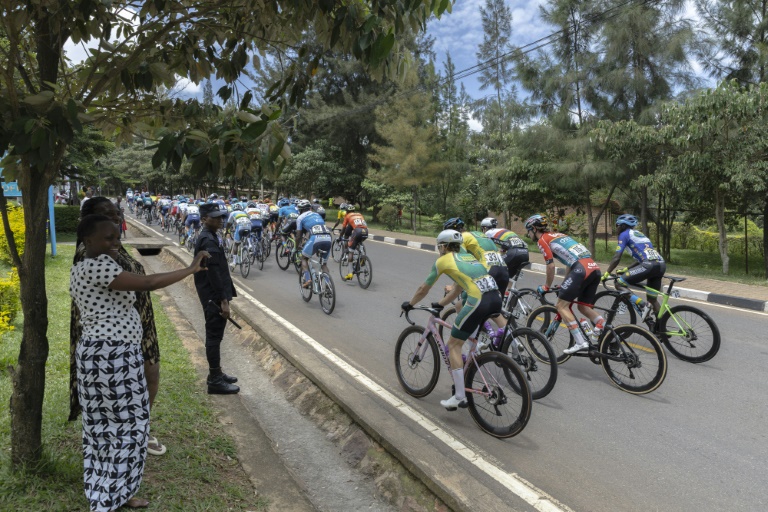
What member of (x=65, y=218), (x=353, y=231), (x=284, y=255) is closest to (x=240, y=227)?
(x=284, y=255)

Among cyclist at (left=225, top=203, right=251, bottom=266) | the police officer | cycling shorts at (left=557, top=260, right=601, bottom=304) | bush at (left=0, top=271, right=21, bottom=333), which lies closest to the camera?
the police officer

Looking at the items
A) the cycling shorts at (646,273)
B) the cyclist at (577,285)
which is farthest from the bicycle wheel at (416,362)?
the cycling shorts at (646,273)

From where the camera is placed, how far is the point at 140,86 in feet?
11.4

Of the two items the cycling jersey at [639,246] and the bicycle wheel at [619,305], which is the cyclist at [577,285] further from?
the cycling jersey at [639,246]

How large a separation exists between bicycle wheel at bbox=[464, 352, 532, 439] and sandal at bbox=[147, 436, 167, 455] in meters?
2.47

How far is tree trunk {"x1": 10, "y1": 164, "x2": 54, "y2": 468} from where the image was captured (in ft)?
10.4

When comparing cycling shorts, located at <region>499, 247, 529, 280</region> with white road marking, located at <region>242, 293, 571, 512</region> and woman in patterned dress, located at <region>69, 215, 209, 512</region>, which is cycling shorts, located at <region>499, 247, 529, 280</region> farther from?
woman in patterned dress, located at <region>69, 215, 209, 512</region>

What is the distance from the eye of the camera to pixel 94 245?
3029 millimetres

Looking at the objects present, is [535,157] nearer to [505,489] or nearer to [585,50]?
[585,50]

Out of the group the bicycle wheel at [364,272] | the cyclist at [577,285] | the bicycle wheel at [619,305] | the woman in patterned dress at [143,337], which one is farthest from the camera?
the bicycle wheel at [364,272]

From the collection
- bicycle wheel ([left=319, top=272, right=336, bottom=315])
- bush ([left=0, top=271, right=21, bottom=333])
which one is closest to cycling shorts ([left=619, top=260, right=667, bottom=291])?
bicycle wheel ([left=319, top=272, right=336, bottom=315])

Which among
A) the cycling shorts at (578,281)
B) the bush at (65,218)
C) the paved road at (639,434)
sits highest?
the bush at (65,218)

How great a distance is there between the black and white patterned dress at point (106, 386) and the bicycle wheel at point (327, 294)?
5.76 m

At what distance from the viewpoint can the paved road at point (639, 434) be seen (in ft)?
12.1
